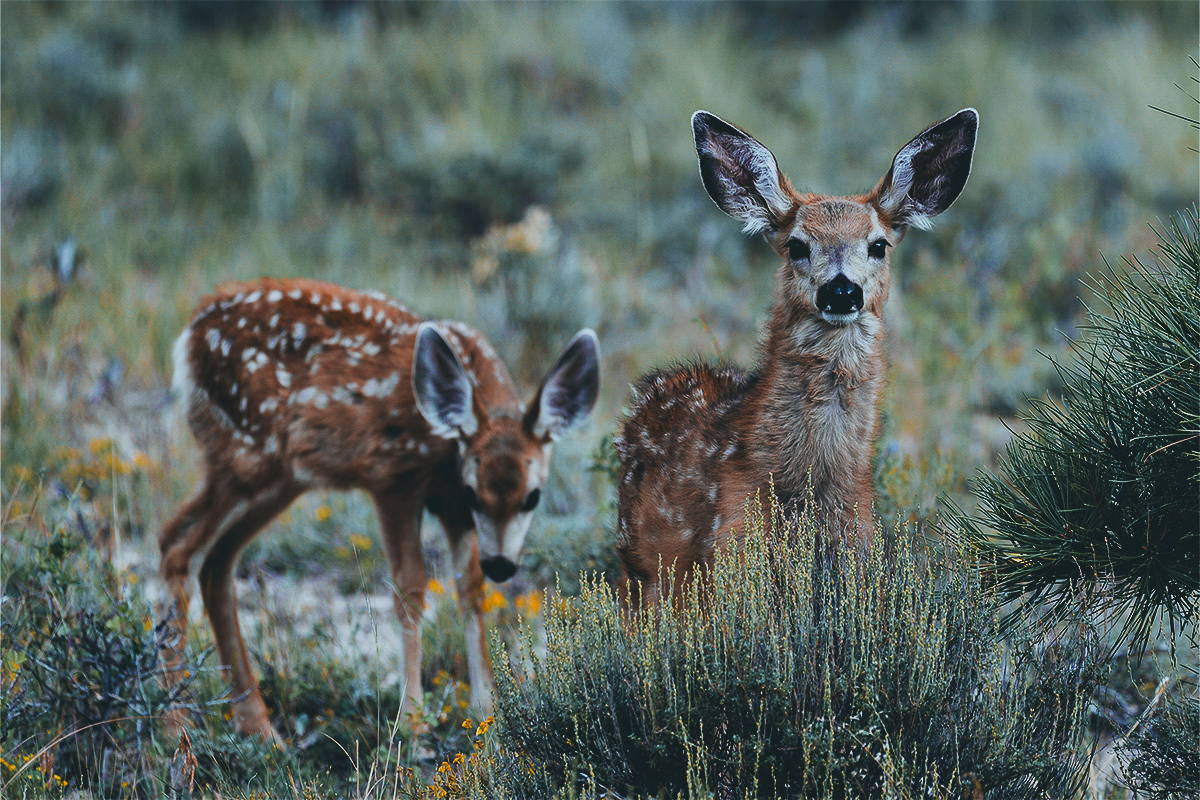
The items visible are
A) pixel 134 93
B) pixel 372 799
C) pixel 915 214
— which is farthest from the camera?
pixel 134 93

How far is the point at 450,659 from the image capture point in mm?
4984

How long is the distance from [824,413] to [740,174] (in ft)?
3.02

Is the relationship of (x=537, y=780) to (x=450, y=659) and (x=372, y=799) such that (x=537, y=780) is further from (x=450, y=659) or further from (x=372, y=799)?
(x=450, y=659)

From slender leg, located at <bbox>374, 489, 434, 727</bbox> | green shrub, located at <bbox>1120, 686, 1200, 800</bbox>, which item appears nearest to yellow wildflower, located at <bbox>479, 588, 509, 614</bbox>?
slender leg, located at <bbox>374, 489, 434, 727</bbox>

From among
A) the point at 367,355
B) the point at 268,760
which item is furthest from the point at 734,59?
the point at 268,760

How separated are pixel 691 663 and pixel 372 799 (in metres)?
1.25

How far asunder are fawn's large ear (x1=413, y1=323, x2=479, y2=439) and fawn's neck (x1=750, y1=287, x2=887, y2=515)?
136 cm

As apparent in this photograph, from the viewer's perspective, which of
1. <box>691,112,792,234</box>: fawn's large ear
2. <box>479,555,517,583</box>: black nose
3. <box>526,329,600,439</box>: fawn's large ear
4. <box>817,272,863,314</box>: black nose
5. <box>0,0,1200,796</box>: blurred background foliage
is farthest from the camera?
<box>0,0,1200,796</box>: blurred background foliage

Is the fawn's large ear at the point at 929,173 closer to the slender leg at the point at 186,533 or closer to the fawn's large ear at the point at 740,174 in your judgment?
the fawn's large ear at the point at 740,174

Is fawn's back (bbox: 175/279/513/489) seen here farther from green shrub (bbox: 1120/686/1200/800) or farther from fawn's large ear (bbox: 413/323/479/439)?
green shrub (bbox: 1120/686/1200/800)

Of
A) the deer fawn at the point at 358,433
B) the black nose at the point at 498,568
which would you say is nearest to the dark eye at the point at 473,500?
the deer fawn at the point at 358,433

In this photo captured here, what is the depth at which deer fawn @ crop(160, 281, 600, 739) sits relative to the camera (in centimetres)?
449

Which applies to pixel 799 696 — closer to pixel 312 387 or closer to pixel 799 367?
pixel 799 367

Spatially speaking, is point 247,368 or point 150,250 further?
point 150,250
